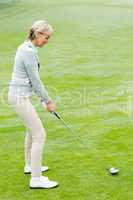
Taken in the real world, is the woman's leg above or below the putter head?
above

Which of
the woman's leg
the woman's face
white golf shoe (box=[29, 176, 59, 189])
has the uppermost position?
the woman's face

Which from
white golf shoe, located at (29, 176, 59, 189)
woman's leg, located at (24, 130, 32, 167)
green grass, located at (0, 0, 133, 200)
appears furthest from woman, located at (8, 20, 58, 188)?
green grass, located at (0, 0, 133, 200)

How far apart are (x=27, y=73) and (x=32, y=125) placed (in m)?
0.59

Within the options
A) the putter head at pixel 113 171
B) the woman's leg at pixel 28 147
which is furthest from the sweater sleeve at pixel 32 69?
the putter head at pixel 113 171

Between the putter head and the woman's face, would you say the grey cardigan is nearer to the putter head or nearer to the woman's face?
the woman's face

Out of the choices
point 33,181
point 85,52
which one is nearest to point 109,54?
point 85,52

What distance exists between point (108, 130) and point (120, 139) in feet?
1.86

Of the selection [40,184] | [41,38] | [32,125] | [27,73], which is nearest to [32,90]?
[27,73]

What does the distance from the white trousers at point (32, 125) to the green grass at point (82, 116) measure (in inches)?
13.7

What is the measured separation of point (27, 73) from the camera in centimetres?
578

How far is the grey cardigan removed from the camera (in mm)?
5684

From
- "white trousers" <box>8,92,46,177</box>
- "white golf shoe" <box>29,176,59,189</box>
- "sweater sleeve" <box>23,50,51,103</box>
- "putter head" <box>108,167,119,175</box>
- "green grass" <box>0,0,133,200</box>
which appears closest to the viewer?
"sweater sleeve" <box>23,50,51,103</box>

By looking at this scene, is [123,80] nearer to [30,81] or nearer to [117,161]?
[117,161]

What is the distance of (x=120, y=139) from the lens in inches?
314
